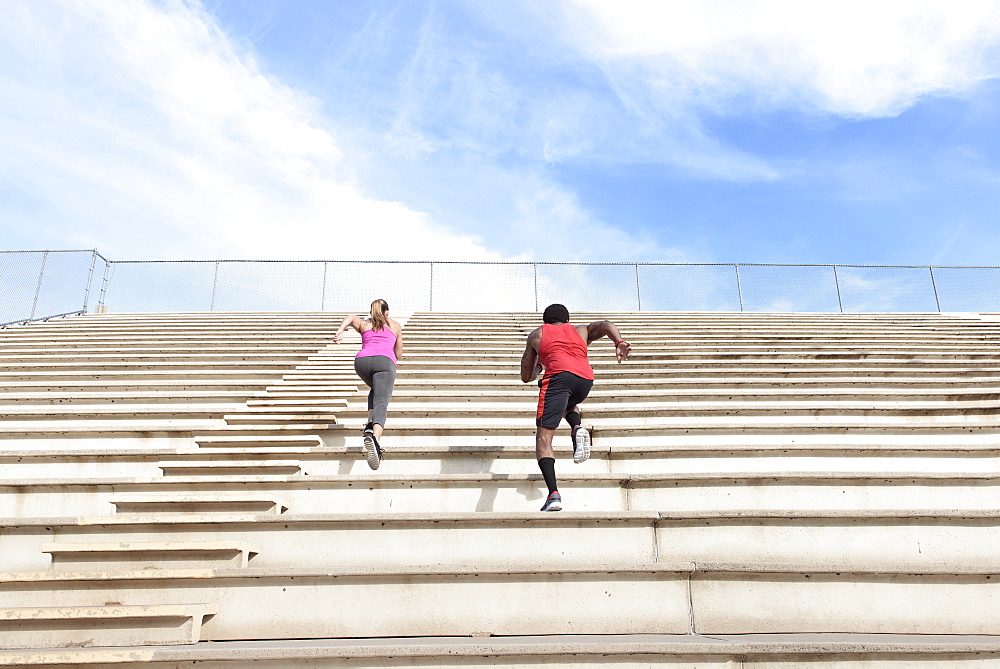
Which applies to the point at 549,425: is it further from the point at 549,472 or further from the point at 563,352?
the point at 563,352

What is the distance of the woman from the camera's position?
414cm

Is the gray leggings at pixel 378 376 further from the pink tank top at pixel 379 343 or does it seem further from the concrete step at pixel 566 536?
the concrete step at pixel 566 536

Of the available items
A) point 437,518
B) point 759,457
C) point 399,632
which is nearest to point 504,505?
point 437,518

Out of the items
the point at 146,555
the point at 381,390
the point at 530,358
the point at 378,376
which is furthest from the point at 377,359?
the point at 146,555

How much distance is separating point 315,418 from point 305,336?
460 cm

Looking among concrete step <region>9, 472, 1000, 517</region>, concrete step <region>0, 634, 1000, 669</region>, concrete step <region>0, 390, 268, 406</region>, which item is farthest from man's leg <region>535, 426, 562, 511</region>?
concrete step <region>0, 390, 268, 406</region>

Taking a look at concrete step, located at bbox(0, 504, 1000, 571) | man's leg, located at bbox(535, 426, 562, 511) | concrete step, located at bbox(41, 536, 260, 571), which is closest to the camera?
concrete step, located at bbox(41, 536, 260, 571)

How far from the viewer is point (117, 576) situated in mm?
2910

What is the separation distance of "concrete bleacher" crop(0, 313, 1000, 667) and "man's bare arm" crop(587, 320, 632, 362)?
695 mm

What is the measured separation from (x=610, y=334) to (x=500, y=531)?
1.44m

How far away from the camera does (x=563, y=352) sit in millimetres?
3836

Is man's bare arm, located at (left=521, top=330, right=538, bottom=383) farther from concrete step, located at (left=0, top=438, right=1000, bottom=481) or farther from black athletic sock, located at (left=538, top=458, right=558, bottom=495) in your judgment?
black athletic sock, located at (left=538, top=458, right=558, bottom=495)

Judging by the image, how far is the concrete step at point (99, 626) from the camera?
2.69 m

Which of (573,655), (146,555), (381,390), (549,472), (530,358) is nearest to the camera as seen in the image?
(573,655)
